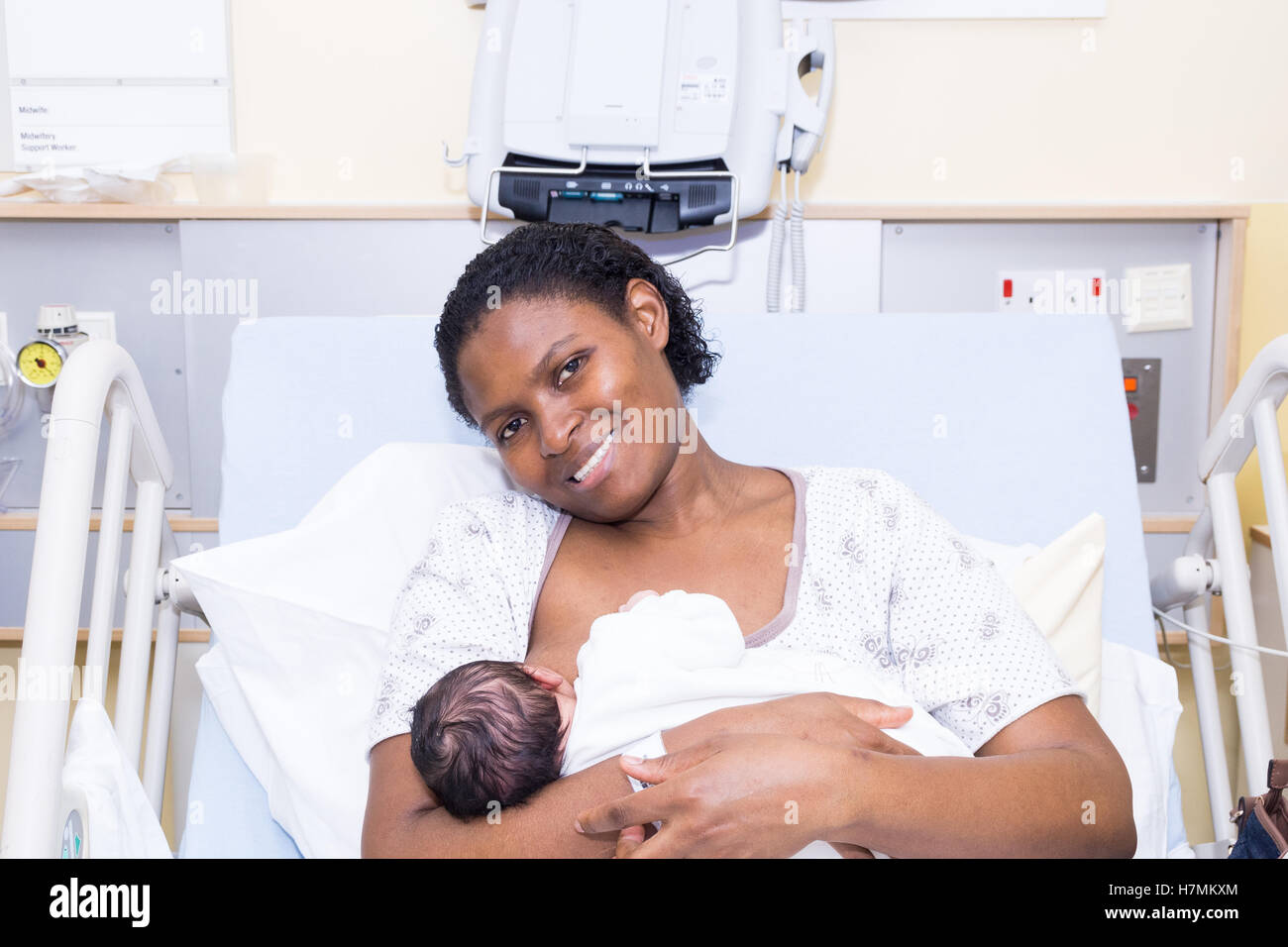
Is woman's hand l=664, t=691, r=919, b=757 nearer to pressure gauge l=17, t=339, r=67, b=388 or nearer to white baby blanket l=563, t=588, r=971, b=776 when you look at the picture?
white baby blanket l=563, t=588, r=971, b=776

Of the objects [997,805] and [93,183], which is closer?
[997,805]

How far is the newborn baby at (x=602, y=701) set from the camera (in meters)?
0.95

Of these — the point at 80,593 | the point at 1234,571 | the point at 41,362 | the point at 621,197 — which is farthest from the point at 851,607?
the point at 41,362

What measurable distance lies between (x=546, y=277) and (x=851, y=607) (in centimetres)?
47

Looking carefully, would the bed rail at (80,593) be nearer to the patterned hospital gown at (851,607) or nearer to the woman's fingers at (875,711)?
the patterned hospital gown at (851,607)

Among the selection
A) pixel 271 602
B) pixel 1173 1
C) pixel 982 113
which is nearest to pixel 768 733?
pixel 271 602

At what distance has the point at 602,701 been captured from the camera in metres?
0.97

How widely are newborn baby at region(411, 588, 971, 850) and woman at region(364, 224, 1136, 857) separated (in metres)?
0.02

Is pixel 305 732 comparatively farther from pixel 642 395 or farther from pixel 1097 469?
pixel 1097 469

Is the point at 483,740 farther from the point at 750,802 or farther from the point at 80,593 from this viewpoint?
the point at 80,593

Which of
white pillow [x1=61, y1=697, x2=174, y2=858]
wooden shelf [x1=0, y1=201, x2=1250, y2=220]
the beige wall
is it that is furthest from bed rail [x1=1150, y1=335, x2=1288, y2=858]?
white pillow [x1=61, y1=697, x2=174, y2=858]

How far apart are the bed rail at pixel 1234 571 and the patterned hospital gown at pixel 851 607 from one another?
0.43m

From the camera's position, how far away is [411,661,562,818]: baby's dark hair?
94 centimetres
